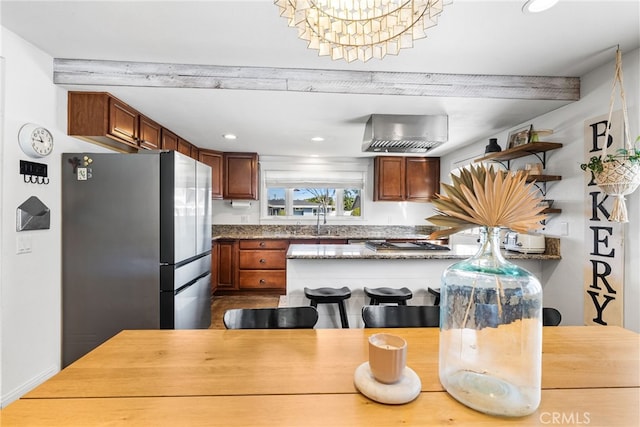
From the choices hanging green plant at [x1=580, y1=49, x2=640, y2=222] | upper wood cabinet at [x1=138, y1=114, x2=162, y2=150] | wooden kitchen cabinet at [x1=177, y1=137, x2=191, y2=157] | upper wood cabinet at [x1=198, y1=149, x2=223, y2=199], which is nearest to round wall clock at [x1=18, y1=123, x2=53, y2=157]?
upper wood cabinet at [x1=138, y1=114, x2=162, y2=150]

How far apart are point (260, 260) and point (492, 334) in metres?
3.69

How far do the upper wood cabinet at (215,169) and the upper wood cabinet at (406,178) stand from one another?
2.42 metres

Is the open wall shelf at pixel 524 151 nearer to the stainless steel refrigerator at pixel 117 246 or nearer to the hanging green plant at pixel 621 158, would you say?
the hanging green plant at pixel 621 158

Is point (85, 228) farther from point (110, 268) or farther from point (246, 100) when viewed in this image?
point (246, 100)

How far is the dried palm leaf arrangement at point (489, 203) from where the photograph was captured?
75 cm

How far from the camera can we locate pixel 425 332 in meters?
1.24

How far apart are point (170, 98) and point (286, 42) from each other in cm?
112

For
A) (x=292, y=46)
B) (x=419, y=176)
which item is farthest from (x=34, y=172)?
(x=419, y=176)

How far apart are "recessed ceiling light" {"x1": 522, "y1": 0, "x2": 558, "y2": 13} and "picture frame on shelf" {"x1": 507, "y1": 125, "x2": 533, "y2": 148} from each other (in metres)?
1.35

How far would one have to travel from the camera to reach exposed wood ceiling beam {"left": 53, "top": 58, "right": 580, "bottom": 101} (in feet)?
6.59

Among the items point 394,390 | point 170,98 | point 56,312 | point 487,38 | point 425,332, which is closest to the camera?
point 394,390

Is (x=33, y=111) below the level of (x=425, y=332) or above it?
above

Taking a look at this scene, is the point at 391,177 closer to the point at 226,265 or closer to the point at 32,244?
the point at 226,265

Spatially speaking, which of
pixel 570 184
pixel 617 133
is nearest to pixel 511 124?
pixel 570 184
